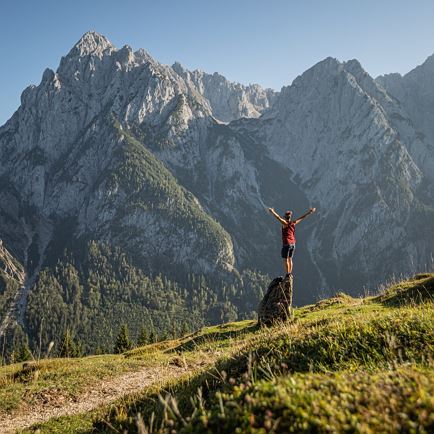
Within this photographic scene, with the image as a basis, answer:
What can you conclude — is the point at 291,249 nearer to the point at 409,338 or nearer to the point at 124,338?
the point at 409,338

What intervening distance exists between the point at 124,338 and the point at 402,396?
85.0 m

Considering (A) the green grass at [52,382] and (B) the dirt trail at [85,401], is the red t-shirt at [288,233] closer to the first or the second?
(B) the dirt trail at [85,401]

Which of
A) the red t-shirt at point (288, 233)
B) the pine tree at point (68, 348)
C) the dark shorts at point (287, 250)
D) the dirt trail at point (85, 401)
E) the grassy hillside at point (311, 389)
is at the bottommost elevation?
the pine tree at point (68, 348)

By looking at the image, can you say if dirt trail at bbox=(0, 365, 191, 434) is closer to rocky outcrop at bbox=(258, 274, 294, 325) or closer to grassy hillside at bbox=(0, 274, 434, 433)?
grassy hillside at bbox=(0, 274, 434, 433)

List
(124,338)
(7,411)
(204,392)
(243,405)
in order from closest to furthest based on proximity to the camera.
Answer: (243,405) → (204,392) → (7,411) → (124,338)

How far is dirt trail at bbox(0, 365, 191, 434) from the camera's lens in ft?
48.0

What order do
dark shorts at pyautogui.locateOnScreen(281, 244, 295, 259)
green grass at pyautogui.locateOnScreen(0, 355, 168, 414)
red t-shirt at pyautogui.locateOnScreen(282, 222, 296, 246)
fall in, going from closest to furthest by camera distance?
green grass at pyautogui.locateOnScreen(0, 355, 168, 414)
red t-shirt at pyautogui.locateOnScreen(282, 222, 296, 246)
dark shorts at pyautogui.locateOnScreen(281, 244, 295, 259)

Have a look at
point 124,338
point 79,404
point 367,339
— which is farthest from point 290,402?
point 124,338

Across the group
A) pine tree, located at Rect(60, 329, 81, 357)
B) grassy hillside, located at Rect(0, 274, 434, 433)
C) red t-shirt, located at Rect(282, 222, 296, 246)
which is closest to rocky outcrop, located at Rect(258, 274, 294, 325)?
red t-shirt, located at Rect(282, 222, 296, 246)

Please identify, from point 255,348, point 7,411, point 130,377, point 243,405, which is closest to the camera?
point 243,405

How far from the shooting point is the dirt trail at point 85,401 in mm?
14617

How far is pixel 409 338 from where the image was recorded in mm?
7734

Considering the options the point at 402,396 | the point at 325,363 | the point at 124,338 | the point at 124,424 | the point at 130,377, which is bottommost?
the point at 124,338

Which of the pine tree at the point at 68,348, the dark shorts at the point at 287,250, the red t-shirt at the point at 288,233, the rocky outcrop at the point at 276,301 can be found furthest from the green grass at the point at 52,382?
the pine tree at the point at 68,348
